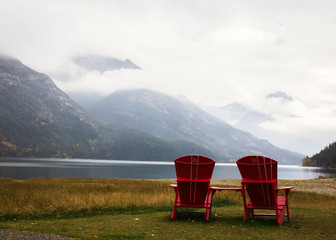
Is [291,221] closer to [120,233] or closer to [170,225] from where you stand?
[170,225]

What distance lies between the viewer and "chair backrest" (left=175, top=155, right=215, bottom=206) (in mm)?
9250

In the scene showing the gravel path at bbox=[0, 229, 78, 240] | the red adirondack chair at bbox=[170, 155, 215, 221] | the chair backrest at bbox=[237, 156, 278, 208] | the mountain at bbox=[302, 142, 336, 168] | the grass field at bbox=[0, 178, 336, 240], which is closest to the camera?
the gravel path at bbox=[0, 229, 78, 240]

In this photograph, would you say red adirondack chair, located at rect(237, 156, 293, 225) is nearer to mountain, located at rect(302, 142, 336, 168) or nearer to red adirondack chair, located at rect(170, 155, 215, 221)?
red adirondack chair, located at rect(170, 155, 215, 221)

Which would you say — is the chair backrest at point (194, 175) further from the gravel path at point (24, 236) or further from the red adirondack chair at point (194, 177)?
the gravel path at point (24, 236)

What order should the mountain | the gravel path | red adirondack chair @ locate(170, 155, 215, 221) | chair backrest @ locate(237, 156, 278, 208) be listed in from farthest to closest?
the mountain, red adirondack chair @ locate(170, 155, 215, 221), chair backrest @ locate(237, 156, 278, 208), the gravel path

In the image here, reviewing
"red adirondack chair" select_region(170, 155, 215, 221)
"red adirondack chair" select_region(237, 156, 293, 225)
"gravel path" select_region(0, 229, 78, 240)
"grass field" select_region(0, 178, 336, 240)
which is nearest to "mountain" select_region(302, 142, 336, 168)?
"grass field" select_region(0, 178, 336, 240)

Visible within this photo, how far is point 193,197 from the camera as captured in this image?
9477mm

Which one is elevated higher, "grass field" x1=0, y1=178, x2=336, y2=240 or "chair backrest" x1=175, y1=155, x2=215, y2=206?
"chair backrest" x1=175, y1=155, x2=215, y2=206

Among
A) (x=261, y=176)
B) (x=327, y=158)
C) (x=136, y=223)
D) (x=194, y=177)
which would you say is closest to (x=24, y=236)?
(x=136, y=223)

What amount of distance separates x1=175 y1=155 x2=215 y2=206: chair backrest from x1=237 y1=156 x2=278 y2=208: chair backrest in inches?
36.6

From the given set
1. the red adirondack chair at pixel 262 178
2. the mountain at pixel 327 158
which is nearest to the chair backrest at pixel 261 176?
the red adirondack chair at pixel 262 178

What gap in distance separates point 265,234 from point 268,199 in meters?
1.33

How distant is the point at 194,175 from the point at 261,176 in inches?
70.7

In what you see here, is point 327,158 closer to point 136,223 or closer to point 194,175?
point 194,175
